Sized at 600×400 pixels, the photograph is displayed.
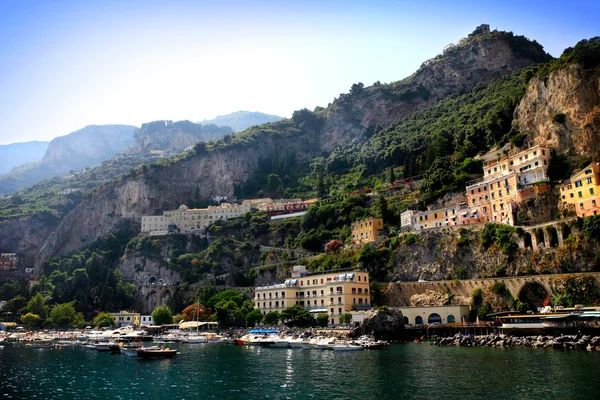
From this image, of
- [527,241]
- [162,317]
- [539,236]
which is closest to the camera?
[539,236]

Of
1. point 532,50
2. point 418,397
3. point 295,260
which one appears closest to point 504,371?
point 418,397

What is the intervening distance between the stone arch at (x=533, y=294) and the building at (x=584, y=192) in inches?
443

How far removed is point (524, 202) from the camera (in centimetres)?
7419

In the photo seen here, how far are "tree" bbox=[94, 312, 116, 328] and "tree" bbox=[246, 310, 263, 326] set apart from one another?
36062 mm

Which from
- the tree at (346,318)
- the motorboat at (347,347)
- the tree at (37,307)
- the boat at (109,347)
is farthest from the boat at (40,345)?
the motorboat at (347,347)

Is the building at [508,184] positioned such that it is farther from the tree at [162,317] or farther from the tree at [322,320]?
the tree at [162,317]

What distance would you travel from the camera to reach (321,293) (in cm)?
8619

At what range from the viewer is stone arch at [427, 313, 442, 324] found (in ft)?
234

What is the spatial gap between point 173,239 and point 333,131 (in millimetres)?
79434

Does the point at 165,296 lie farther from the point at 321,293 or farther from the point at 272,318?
the point at 321,293

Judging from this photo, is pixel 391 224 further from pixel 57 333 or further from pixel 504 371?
pixel 57 333

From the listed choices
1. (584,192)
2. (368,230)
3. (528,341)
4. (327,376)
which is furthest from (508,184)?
(327,376)

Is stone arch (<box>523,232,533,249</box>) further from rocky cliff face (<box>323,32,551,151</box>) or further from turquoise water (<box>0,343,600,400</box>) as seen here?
rocky cliff face (<box>323,32,551,151</box>)

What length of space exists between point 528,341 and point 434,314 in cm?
1868
